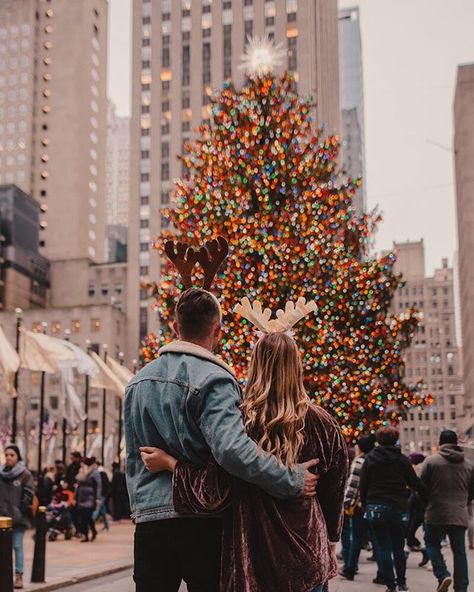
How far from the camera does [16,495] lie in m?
10.7

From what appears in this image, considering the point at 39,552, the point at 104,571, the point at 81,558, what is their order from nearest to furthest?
the point at 39,552 < the point at 104,571 < the point at 81,558

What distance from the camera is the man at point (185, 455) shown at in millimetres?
3293

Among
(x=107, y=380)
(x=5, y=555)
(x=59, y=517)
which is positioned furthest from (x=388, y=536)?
(x=107, y=380)

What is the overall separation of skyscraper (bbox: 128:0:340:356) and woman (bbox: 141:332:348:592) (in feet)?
305

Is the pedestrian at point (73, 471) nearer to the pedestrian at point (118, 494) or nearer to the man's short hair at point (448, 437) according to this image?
the pedestrian at point (118, 494)

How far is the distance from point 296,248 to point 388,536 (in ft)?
36.2

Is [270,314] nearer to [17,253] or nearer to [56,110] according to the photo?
[17,253]

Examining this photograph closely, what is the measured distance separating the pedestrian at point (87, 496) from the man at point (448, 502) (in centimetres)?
1168

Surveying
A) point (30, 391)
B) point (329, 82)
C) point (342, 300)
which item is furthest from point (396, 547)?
point (329, 82)

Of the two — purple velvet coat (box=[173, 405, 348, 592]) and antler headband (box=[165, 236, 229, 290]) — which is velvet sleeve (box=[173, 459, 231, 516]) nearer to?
purple velvet coat (box=[173, 405, 348, 592])

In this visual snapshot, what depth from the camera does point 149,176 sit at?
101 meters

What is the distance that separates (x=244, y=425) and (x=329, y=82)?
361 ft

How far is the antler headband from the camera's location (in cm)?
436

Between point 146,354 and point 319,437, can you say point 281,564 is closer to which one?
point 319,437
